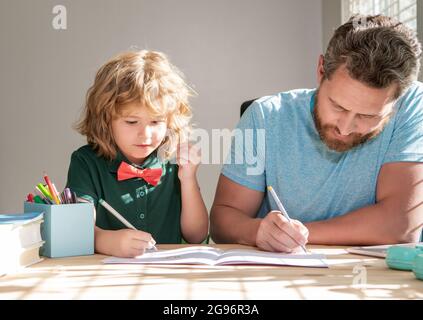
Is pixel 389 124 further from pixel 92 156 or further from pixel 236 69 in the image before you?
pixel 236 69

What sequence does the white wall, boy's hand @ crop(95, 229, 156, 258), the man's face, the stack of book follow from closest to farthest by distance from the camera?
the stack of book, boy's hand @ crop(95, 229, 156, 258), the man's face, the white wall

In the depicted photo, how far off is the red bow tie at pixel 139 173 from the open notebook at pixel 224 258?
451 mm

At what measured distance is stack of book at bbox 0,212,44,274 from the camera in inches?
43.6

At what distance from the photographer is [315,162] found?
5.81ft

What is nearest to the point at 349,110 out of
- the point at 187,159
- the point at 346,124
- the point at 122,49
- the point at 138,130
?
the point at 346,124

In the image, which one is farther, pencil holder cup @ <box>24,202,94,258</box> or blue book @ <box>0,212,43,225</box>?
pencil holder cup @ <box>24,202,94,258</box>

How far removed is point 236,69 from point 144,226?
2.32 metres

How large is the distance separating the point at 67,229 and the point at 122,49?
2.71 metres

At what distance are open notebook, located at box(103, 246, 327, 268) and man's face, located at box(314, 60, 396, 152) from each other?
46 cm

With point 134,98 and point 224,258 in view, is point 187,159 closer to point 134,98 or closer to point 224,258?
point 134,98

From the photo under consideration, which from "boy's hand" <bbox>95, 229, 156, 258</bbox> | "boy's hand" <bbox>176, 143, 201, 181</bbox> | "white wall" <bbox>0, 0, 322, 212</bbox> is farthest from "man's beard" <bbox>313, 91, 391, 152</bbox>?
"white wall" <bbox>0, 0, 322, 212</bbox>

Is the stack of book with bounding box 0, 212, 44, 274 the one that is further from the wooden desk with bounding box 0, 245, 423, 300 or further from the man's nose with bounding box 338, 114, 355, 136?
the man's nose with bounding box 338, 114, 355, 136

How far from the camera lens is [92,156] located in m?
1.75
